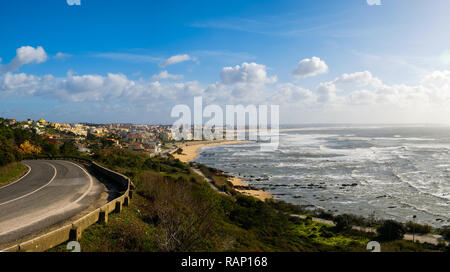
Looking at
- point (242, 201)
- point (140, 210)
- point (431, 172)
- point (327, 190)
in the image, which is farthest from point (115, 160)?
point (431, 172)

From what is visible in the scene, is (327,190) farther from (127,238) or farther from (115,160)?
(127,238)

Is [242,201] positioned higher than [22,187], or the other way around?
[22,187]

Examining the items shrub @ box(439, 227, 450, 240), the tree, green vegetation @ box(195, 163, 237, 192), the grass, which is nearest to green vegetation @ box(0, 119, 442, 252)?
the grass

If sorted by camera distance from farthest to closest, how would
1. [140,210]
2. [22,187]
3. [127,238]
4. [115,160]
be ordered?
[115,160] → [22,187] → [140,210] → [127,238]

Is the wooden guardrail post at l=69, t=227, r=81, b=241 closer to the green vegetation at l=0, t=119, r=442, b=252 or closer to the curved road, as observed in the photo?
the green vegetation at l=0, t=119, r=442, b=252

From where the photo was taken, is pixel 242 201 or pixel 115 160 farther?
pixel 115 160

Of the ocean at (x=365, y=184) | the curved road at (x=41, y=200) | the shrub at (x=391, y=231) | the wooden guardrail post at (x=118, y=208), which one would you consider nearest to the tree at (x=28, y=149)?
the curved road at (x=41, y=200)
